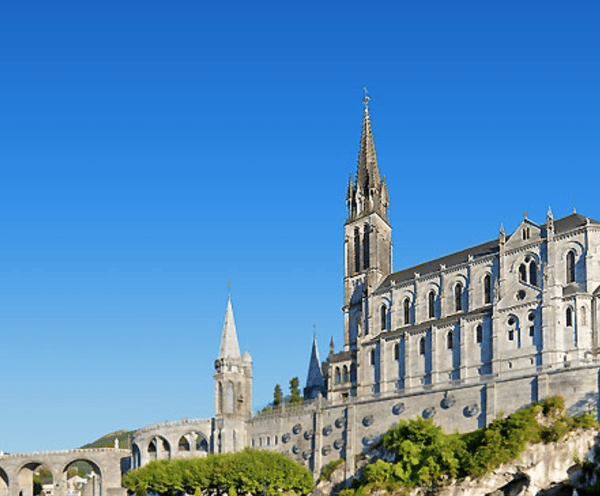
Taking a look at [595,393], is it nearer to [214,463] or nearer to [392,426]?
[392,426]

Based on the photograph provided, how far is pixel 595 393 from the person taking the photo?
71688 millimetres

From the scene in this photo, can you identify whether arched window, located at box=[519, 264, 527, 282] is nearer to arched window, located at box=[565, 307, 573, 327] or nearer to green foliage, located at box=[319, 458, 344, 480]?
arched window, located at box=[565, 307, 573, 327]

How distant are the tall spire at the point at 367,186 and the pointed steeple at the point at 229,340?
18031 mm

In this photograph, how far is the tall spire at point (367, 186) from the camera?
10931cm

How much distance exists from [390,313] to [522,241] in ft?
55.7

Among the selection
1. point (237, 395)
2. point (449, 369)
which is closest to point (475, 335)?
point (449, 369)

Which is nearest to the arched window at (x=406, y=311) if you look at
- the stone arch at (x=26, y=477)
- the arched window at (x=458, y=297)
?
the arched window at (x=458, y=297)

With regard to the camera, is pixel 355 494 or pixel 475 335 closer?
pixel 355 494

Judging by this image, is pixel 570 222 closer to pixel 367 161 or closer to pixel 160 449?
pixel 367 161

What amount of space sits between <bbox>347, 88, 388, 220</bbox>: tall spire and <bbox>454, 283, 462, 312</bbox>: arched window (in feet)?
60.4

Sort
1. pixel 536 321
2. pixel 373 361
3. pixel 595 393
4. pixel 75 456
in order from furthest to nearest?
pixel 75 456 < pixel 373 361 < pixel 536 321 < pixel 595 393

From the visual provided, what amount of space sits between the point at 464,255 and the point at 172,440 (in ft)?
109

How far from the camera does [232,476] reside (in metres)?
83.4

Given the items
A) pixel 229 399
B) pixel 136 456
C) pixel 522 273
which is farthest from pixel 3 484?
pixel 522 273
